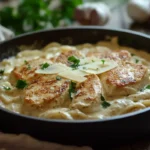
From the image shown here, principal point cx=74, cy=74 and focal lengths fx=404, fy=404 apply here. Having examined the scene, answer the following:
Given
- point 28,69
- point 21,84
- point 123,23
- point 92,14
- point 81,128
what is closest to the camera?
point 81,128

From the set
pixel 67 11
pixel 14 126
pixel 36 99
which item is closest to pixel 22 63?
pixel 36 99

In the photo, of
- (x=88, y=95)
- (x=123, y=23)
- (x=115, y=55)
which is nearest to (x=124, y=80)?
(x=88, y=95)

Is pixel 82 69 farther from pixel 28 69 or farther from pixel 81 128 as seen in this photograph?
pixel 81 128

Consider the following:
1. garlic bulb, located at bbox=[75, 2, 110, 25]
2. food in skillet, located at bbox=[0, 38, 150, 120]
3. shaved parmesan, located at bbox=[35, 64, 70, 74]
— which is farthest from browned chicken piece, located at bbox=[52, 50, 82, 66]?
garlic bulb, located at bbox=[75, 2, 110, 25]

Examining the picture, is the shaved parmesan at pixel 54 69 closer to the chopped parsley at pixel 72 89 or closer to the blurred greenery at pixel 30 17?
the chopped parsley at pixel 72 89

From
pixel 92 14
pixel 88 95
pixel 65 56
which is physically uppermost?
pixel 88 95

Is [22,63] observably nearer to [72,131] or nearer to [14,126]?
[14,126]

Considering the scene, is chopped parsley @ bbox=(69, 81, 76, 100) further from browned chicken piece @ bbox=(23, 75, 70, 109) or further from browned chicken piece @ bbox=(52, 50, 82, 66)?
browned chicken piece @ bbox=(52, 50, 82, 66)
